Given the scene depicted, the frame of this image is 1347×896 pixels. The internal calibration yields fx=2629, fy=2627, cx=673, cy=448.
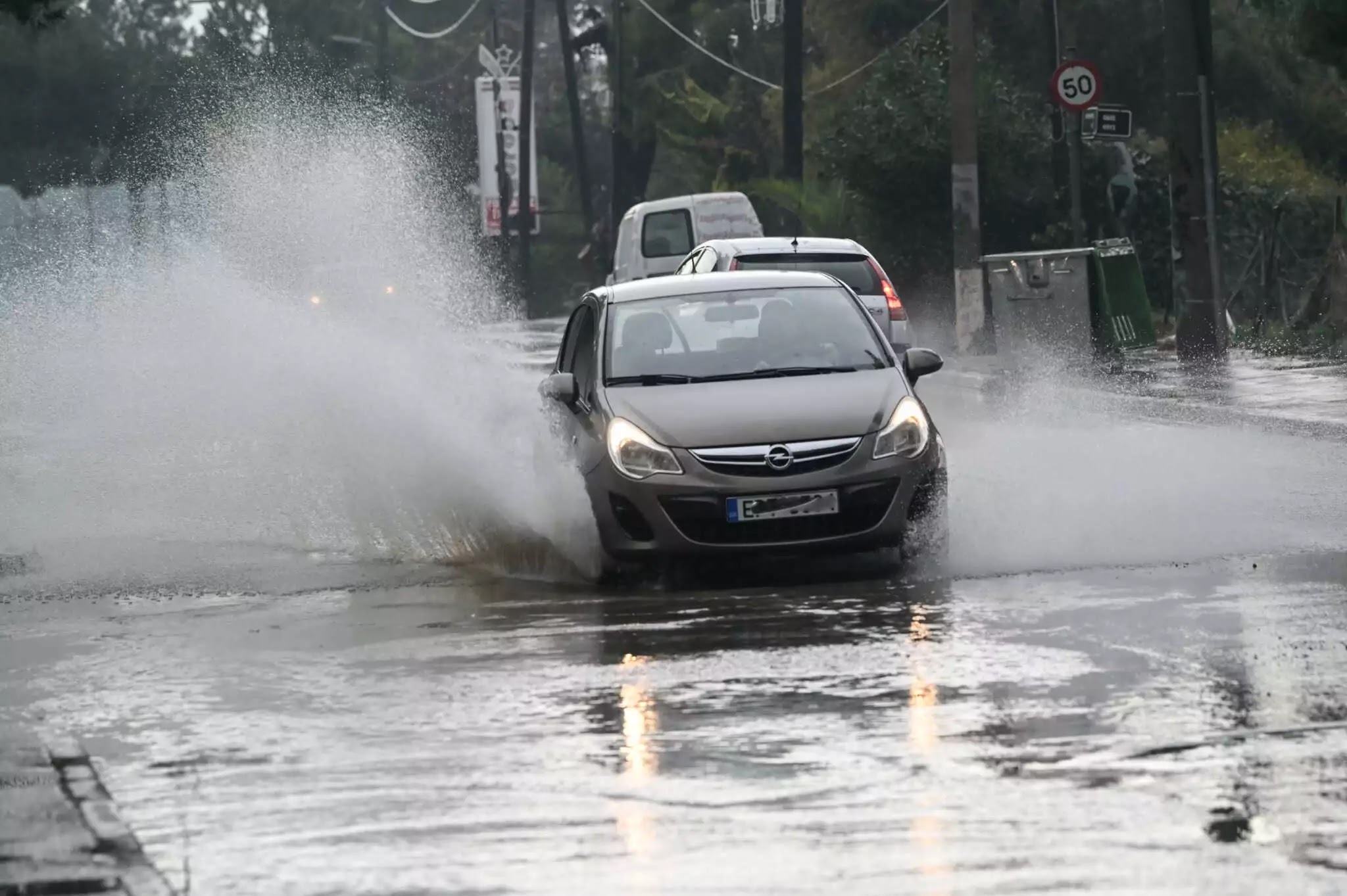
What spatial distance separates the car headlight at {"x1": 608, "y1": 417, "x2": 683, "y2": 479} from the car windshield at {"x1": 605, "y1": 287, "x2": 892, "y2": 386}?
0.67 metres

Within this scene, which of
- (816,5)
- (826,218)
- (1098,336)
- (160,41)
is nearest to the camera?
(1098,336)

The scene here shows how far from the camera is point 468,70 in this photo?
110 meters

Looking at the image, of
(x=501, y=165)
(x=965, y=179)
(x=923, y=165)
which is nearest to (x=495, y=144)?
(x=501, y=165)

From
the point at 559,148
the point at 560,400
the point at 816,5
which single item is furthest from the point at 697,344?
the point at 559,148

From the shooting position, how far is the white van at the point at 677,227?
36.3 metres

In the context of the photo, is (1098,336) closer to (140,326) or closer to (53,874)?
(140,326)

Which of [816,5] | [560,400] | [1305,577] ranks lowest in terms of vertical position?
[1305,577]

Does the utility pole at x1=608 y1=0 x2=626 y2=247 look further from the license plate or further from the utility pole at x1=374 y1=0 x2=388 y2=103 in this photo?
the license plate

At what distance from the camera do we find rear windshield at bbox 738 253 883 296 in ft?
73.0

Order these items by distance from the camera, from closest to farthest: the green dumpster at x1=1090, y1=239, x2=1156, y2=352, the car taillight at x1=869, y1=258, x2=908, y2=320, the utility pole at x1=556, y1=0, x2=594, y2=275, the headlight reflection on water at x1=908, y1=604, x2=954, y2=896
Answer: the headlight reflection on water at x1=908, y1=604, x2=954, y2=896
the car taillight at x1=869, y1=258, x2=908, y2=320
the green dumpster at x1=1090, y1=239, x2=1156, y2=352
the utility pole at x1=556, y1=0, x2=594, y2=275

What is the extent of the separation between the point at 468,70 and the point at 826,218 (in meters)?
73.4

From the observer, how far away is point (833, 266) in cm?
2256

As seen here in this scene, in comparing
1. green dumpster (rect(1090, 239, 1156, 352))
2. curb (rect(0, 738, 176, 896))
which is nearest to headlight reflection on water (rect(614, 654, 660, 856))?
curb (rect(0, 738, 176, 896))

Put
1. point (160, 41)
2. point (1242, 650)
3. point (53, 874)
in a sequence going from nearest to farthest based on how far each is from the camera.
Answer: point (53, 874) → point (1242, 650) → point (160, 41)
